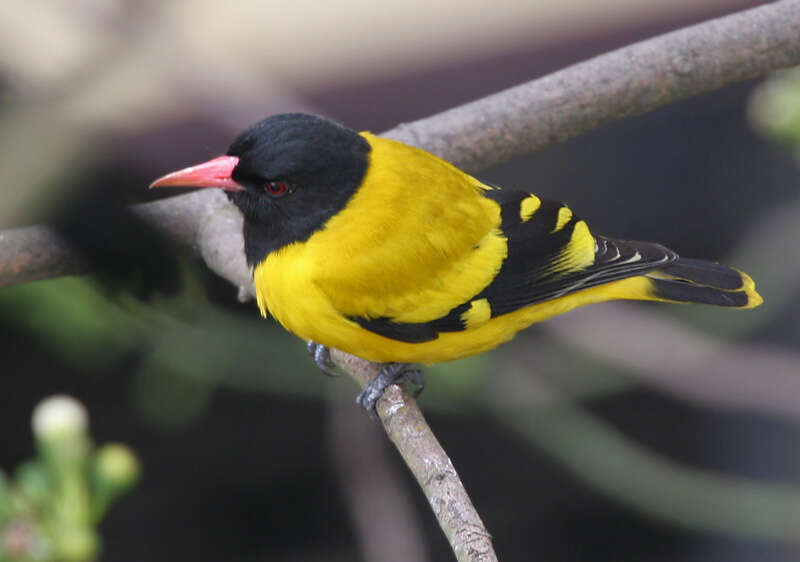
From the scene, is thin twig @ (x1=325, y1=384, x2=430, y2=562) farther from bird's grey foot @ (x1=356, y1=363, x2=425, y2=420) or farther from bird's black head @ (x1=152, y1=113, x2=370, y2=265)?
bird's black head @ (x1=152, y1=113, x2=370, y2=265)

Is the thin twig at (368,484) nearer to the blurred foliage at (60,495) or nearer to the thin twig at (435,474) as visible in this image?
the thin twig at (435,474)

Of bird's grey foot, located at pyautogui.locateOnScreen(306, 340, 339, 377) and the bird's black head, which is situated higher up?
the bird's black head

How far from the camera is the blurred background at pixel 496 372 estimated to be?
2.78 metres

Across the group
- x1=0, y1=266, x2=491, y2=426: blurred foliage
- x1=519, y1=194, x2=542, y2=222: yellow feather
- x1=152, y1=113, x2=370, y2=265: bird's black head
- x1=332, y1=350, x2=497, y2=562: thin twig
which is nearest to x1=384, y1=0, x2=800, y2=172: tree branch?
x1=519, y1=194, x2=542, y2=222: yellow feather

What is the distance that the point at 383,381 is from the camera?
189 centimetres

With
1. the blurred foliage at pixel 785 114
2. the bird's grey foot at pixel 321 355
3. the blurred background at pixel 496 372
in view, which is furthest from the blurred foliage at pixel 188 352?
the blurred foliage at pixel 785 114

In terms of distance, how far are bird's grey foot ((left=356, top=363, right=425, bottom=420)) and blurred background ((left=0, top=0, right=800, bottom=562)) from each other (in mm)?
428

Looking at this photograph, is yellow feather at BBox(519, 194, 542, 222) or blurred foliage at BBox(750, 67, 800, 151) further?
blurred foliage at BBox(750, 67, 800, 151)

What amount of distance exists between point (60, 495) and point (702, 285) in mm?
1443

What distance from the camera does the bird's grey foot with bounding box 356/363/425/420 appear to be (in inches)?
73.8

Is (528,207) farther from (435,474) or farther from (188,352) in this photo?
(188,352)

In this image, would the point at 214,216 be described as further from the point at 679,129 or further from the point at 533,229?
the point at 679,129

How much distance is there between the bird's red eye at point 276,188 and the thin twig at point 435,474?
0.41 m

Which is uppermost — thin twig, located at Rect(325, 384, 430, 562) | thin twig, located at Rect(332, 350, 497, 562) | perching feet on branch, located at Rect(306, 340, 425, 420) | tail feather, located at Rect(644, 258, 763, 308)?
tail feather, located at Rect(644, 258, 763, 308)
